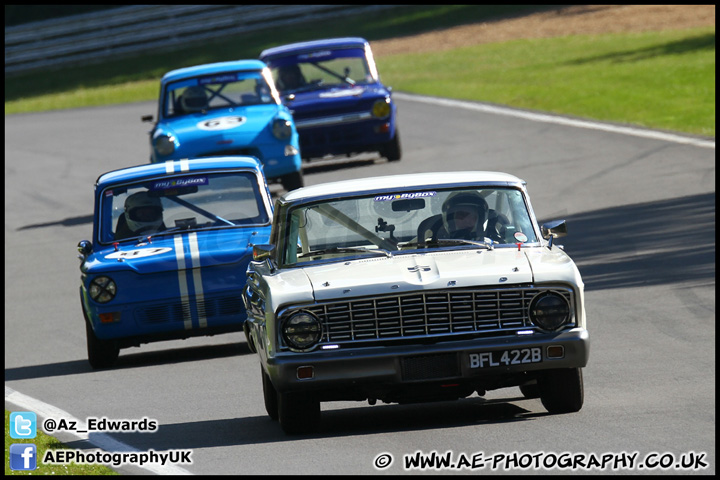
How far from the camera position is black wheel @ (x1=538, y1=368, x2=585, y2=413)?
336 inches

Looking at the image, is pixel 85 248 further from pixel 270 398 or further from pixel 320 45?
pixel 320 45

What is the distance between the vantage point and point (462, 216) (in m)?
9.20

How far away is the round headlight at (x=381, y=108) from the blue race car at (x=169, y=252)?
9.58 m

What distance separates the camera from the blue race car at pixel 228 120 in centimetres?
1950

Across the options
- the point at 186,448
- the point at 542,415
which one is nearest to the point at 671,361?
the point at 542,415

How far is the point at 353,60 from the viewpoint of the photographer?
76.9 feet

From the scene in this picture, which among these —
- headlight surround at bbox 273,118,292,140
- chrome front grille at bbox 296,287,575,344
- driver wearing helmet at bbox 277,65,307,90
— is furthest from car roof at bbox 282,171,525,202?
driver wearing helmet at bbox 277,65,307,90

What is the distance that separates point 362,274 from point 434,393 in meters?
0.79

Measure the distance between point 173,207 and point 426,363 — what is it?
17.8 feet

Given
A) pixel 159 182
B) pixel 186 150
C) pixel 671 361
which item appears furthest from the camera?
pixel 186 150

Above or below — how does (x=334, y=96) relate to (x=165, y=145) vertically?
above

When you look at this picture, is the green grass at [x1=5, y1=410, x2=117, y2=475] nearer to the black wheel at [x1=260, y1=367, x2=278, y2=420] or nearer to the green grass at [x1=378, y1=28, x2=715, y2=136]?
the black wheel at [x1=260, y1=367, x2=278, y2=420]

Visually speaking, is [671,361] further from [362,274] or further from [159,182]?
[159,182]

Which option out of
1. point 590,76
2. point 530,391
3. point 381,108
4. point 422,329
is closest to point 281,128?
point 381,108
